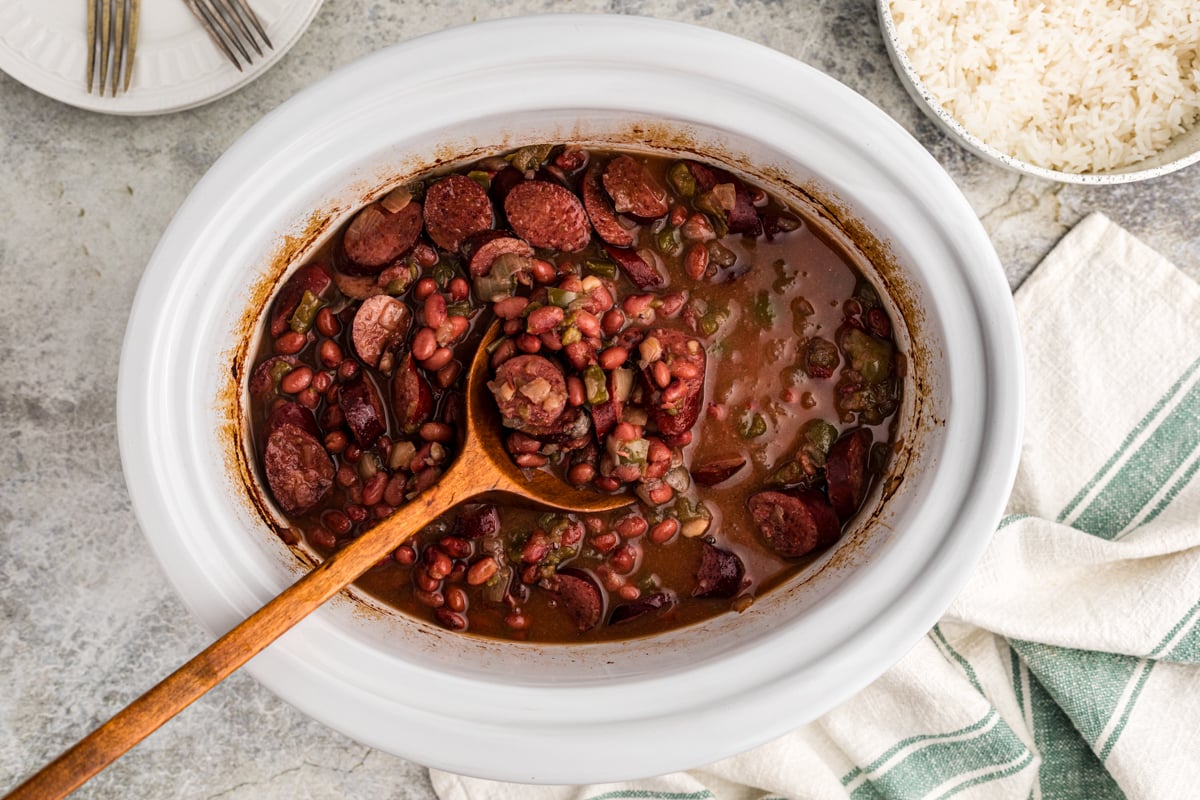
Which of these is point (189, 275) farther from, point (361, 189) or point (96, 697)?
point (96, 697)

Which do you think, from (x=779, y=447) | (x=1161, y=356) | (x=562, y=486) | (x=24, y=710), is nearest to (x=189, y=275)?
(x=562, y=486)

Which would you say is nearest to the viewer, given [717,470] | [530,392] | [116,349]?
[530,392]

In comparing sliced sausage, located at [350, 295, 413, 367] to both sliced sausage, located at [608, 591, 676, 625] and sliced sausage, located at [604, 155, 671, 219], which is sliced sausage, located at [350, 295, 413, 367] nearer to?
sliced sausage, located at [604, 155, 671, 219]

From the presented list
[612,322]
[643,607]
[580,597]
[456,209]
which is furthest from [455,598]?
[456,209]

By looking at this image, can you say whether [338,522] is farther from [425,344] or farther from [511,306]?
[511,306]

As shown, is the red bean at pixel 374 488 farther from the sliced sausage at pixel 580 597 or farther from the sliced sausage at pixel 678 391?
the sliced sausage at pixel 678 391

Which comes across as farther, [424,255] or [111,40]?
[111,40]

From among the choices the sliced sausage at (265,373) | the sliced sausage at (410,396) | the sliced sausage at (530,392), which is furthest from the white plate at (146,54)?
the sliced sausage at (530,392)
